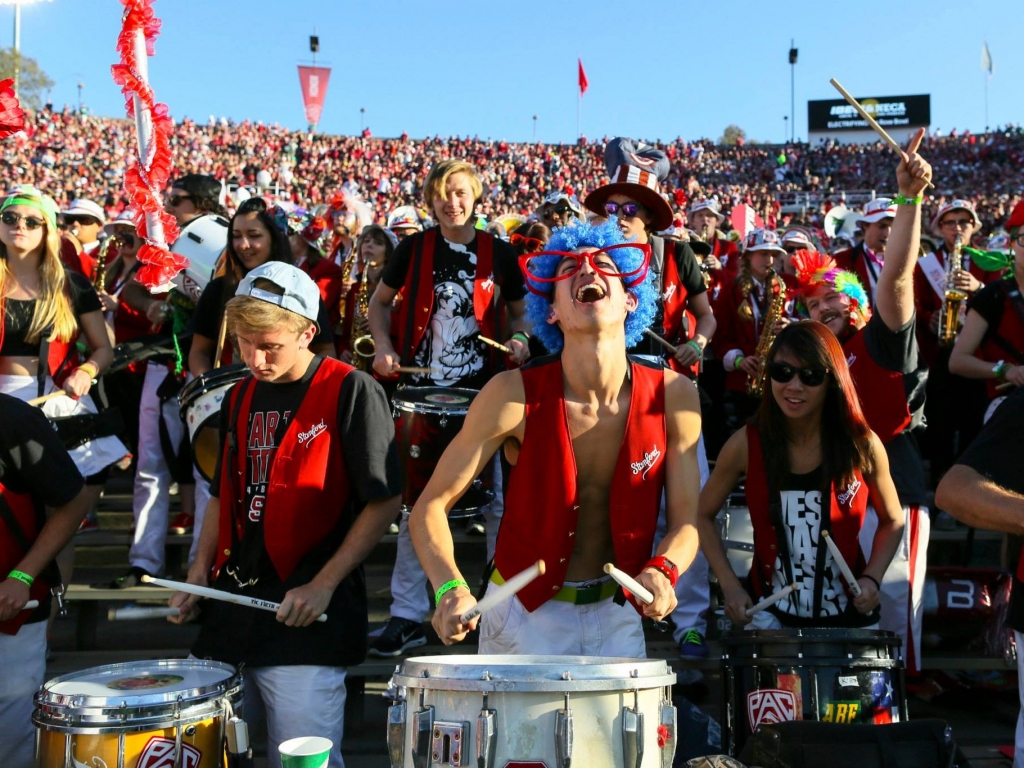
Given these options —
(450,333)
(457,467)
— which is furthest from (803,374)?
(450,333)

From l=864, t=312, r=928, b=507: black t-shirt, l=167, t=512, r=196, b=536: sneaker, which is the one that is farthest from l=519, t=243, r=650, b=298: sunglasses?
l=167, t=512, r=196, b=536: sneaker

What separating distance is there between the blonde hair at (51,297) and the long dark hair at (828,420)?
11.3ft

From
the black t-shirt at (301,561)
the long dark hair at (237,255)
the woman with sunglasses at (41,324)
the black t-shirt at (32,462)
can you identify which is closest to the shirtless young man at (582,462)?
the black t-shirt at (301,561)

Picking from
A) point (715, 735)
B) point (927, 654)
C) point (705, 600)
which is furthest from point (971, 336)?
point (715, 735)

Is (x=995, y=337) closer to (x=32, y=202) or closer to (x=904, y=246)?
(x=904, y=246)

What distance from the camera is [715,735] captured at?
404 centimetres

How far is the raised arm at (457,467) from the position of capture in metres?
3.18

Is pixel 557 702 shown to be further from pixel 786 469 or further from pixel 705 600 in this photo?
pixel 705 600

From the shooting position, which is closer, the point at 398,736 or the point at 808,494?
the point at 398,736

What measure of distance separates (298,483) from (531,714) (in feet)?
4.67

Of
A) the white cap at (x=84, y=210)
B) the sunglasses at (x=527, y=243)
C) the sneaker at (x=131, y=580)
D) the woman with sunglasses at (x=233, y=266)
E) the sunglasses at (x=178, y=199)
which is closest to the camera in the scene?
the woman with sunglasses at (x=233, y=266)

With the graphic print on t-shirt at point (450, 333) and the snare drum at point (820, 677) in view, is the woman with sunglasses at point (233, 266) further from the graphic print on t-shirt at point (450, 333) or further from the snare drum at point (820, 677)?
the snare drum at point (820, 677)

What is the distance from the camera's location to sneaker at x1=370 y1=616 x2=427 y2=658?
5.07 meters

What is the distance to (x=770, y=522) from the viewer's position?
428cm
